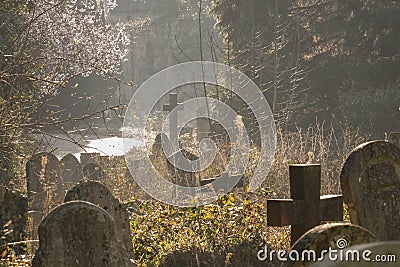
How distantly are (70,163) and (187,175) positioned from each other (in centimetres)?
268

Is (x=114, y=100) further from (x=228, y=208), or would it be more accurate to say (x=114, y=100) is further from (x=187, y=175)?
(x=228, y=208)

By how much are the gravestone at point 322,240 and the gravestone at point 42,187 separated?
494 cm

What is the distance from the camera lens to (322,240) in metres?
3.72

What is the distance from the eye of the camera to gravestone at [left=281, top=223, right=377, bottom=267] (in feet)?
11.9

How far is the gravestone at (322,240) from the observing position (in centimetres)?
363

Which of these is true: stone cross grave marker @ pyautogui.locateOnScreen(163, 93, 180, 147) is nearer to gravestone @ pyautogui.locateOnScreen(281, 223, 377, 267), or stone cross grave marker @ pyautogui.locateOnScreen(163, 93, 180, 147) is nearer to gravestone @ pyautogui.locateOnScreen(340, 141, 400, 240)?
gravestone @ pyautogui.locateOnScreen(340, 141, 400, 240)

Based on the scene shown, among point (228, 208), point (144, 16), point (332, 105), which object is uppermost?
point (144, 16)

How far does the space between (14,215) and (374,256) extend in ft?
16.2

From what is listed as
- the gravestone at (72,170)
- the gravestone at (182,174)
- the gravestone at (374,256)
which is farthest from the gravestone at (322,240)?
the gravestone at (72,170)

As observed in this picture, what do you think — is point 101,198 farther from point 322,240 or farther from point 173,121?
point 173,121

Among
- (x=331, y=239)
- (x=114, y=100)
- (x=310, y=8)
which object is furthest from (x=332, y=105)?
(x=114, y=100)

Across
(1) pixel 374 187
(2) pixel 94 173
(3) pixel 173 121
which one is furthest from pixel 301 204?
(3) pixel 173 121

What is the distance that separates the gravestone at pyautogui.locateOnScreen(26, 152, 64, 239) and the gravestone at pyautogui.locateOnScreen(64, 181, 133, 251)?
2.11m

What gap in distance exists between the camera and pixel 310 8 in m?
22.9
